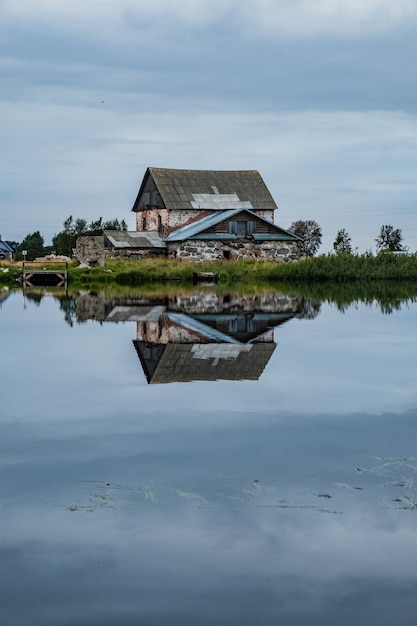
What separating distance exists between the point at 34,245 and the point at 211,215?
37.3 meters

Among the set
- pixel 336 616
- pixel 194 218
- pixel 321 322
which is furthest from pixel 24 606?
pixel 194 218

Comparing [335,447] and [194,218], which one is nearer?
[335,447]

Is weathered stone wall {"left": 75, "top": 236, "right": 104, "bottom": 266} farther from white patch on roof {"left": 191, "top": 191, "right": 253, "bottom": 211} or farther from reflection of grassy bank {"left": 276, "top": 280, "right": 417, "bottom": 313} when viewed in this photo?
reflection of grassy bank {"left": 276, "top": 280, "right": 417, "bottom": 313}

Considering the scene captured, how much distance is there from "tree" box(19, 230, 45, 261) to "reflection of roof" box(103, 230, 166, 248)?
2908 cm

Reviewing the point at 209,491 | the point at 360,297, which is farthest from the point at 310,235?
the point at 209,491

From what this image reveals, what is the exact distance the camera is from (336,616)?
151 inches

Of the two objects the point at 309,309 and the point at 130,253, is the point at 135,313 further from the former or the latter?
the point at 130,253

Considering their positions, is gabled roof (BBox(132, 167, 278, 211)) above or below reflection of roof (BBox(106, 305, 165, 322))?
above

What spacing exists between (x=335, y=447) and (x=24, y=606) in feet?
10.9

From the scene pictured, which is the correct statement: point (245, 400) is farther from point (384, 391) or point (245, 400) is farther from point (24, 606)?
point (24, 606)

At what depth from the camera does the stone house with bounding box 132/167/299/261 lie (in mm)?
50219

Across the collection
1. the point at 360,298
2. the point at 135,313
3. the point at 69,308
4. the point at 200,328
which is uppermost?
the point at 360,298

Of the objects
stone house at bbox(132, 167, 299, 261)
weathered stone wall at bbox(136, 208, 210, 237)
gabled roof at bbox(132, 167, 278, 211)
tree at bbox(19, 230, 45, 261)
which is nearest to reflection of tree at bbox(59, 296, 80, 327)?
stone house at bbox(132, 167, 299, 261)

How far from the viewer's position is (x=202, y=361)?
38.9 feet
